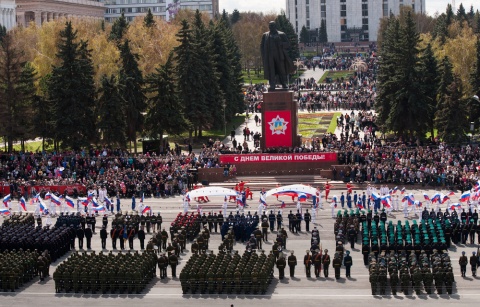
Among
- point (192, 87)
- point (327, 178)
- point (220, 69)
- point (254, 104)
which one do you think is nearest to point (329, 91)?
point (254, 104)

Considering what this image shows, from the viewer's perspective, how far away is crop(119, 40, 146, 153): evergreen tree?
6400 cm

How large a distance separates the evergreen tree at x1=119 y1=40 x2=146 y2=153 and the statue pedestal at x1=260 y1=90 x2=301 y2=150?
32.2 feet

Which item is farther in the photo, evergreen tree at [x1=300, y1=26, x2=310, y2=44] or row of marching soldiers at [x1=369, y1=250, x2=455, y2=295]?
evergreen tree at [x1=300, y1=26, x2=310, y2=44]

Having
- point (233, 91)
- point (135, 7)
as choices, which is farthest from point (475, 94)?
point (135, 7)

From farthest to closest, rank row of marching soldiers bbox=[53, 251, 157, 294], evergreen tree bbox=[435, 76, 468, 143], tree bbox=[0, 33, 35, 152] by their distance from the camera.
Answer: tree bbox=[0, 33, 35, 152]
evergreen tree bbox=[435, 76, 468, 143]
row of marching soldiers bbox=[53, 251, 157, 294]

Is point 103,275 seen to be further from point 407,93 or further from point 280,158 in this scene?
point 407,93

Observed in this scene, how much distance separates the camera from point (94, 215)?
4462cm

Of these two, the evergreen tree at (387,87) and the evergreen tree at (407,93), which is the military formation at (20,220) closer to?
the evergreen tree at (407,93)

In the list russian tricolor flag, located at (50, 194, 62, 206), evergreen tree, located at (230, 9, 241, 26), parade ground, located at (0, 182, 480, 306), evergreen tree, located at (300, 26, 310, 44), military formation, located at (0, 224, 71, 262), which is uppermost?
evergreen tree, located at (230, 9, 241, 26)

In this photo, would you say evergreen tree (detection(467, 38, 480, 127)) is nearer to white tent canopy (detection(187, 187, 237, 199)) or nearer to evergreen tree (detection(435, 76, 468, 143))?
evergreen tree (detection(435, 76, 468, 143))

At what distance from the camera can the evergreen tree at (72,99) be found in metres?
61.6

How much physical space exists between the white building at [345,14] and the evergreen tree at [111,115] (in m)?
118

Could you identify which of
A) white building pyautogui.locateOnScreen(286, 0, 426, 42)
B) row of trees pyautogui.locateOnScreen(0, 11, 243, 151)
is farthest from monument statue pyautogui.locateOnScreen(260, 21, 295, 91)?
white building pyautogui.locateOnScreen(286, 0, 426, 42)

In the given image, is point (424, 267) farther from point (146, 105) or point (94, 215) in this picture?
point (146, 105)
